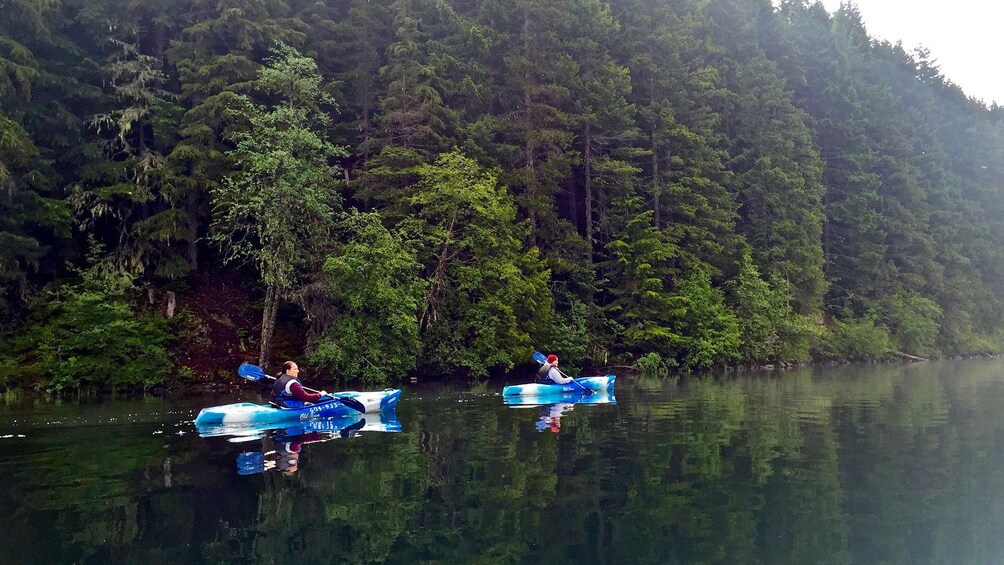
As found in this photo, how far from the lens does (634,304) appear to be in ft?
103

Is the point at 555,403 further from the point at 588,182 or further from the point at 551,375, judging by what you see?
the point at 588,182

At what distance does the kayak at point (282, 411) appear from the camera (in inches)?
574

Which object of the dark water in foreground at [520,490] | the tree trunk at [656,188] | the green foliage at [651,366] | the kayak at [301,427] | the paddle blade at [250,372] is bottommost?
the dark water in foreground at [520,490]

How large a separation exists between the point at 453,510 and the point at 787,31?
170ft

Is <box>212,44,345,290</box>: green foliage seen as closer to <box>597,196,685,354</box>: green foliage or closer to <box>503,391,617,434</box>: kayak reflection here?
<box>503,391,617,434</box>: kayak reflection

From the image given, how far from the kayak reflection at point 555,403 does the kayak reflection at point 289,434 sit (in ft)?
10.9

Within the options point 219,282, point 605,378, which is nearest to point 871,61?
point 605,378

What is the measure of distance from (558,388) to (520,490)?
1204 centimetres

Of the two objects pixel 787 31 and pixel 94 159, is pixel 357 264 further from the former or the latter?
pixel 787 31

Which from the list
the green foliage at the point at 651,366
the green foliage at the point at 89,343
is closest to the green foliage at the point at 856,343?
the green foliage at the point at 651,366

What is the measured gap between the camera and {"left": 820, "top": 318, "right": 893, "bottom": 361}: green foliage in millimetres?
39562

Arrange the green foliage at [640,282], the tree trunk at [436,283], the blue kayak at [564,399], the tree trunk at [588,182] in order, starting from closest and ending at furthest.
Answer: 1. the blue kayak at [564,399]
2. the tree trunk at [436,283]
3. the green foliage at [640,282]
4. the tree trunk at [588,182]

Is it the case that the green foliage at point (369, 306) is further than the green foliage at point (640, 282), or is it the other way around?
the green foliage at point (640, 282)

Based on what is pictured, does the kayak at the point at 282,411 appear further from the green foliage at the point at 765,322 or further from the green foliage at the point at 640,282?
the green foliage at the point at 765,322
